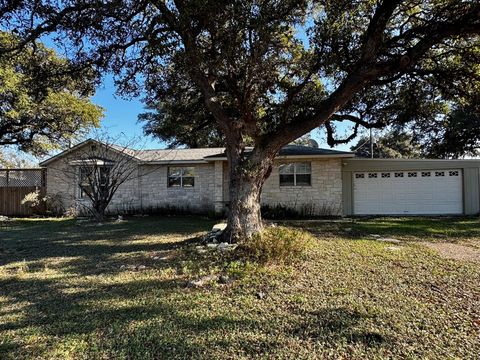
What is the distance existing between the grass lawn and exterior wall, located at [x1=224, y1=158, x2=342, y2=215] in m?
7.34

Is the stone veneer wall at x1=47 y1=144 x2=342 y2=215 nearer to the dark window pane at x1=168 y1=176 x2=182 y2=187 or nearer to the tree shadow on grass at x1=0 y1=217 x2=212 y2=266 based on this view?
the dark window pane at x1=168 y1=176 x2=182 y2=187

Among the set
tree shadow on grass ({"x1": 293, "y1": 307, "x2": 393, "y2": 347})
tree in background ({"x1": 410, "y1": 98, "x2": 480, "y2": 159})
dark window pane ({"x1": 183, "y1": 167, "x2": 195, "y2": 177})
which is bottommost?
tree shadow on grass ({"x1": 293, "y1": 307, "x2": 393, "y2": 347})

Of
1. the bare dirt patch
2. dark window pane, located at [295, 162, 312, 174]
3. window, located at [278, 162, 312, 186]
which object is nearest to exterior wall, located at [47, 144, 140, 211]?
window, located at [278, 162, 312, 186]

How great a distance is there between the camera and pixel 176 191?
52.1 ft

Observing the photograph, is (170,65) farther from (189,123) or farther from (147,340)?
(147,340)

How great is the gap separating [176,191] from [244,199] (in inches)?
383

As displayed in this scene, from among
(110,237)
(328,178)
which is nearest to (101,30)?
(110,237)

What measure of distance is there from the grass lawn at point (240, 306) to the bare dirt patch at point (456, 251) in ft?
0.93

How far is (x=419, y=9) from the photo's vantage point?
8.20 metres

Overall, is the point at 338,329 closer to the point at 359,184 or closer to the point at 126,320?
the point at 126,320

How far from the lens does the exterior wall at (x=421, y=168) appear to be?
13.7m

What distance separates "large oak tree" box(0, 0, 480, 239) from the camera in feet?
19.9

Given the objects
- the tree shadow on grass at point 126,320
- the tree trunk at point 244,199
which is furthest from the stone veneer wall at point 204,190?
the tree shadow on grass at point 126,320

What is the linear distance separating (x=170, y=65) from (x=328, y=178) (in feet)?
28.8
